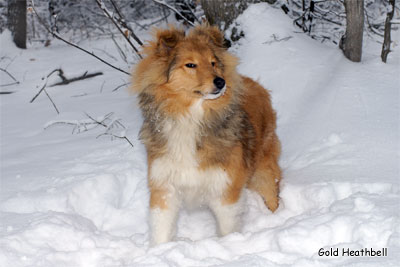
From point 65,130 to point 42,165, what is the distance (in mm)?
1297

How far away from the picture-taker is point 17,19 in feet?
33.7

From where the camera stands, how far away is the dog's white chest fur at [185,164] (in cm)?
381

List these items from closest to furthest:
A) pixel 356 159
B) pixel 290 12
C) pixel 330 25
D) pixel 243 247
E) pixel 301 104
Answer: pixel 243 247, pixel 356 159, pixel 301 104, pixel 290 12, pixel 330 25

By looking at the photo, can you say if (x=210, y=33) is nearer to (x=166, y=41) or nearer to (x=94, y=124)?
(x=166, y=41)

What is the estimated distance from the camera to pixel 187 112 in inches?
151

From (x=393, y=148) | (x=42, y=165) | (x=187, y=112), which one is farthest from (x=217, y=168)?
(x=42, y=165)

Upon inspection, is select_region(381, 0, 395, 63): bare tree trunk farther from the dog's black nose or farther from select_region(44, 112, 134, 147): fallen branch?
the dog's black nose

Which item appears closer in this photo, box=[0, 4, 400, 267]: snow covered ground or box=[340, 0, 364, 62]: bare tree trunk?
box=[0, 4, 400, 267]: snow covered ground

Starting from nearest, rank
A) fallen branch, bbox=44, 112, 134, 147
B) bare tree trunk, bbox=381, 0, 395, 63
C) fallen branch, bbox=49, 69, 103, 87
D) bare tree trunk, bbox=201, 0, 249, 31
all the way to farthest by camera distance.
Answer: fallen branch, bbox=44, 112, 134, 147 → bare tree trunk, bbox=381, 0, 395, 63 → bare tree trunk, bbox=201, 0, 249, 31 → fallen branch, bbox=49, 69, 103, 87

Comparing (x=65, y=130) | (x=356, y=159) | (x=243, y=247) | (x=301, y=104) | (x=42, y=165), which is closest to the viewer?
(x=243, y=247)

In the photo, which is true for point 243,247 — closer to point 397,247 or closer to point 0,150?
point 397,247

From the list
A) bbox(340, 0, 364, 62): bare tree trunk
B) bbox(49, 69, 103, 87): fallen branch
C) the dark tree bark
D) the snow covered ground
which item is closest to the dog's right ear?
the snow covered ground

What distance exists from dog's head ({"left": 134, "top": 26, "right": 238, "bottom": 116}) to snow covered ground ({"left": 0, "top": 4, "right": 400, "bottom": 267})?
47 cm

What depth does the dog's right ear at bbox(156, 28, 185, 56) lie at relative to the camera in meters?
3.87
